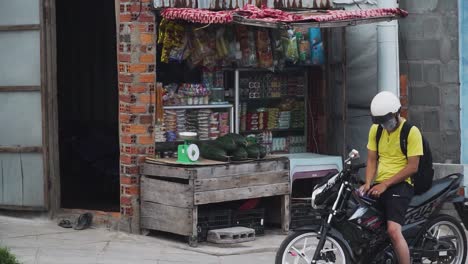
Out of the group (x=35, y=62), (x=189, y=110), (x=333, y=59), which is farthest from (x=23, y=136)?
(x=333, y=59)

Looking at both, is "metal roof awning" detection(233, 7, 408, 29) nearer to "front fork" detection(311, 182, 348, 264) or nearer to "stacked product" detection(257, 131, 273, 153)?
"stacked product" detection(257, 131, 273, 153)

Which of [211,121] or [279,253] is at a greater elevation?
[211,121]

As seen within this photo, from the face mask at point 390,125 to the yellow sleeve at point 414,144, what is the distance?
0.53 feet

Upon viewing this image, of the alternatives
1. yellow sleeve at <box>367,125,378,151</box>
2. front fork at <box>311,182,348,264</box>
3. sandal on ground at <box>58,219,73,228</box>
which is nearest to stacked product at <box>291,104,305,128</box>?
sandal on ground at <box>58,219,73,228</box>

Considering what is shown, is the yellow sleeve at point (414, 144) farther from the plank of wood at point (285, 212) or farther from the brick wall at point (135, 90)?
the brick wall at point (135, 90)

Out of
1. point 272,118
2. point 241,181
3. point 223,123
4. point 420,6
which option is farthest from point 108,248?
point 420,6

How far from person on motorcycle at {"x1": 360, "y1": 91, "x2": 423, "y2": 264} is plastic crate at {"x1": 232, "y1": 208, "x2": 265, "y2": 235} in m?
2.53

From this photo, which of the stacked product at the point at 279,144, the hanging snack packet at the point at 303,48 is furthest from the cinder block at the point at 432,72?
the stacked product at the point at 279,144

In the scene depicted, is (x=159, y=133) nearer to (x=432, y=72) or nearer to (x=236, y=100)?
(x=236, y=100)

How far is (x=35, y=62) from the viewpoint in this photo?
1131 cm

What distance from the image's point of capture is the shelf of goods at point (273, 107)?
1208cm

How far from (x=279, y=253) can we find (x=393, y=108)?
1639 millimetres

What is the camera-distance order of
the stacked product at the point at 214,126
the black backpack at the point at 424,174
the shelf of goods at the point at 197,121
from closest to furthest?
the black backpack at the point at 424,174, the shelf of goods at the point at 197,121, the stacked product at the point at 214,126

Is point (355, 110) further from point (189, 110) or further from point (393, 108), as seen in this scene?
point (393, 108)
